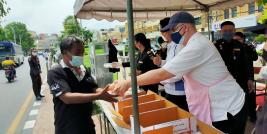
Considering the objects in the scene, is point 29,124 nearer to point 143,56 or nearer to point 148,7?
point 143,56

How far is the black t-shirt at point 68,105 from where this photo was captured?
7.57 feet

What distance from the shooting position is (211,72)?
2307 millimetres

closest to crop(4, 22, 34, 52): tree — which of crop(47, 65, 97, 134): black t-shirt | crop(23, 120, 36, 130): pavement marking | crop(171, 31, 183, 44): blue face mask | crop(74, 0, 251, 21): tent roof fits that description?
crop(23, 120, 36, 130): pavement marking

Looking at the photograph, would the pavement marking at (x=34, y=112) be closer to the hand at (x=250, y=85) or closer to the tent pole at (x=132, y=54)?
the hand at (x=250, y=85)

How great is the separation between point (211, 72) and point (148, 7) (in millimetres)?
4641

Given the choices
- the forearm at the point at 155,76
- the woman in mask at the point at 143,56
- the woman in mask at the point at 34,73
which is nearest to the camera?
the forearm at the point at 155,76

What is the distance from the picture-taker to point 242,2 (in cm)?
596

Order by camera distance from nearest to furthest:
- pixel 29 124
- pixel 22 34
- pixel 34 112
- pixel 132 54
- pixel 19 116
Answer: pixel 132 54 < pixel 29 124 < pixel 19 116 < pixel 34 112 < pixel 22 34

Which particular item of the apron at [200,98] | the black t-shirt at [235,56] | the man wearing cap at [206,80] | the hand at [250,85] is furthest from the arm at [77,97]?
the hand at [250,85]

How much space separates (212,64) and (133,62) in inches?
32.1

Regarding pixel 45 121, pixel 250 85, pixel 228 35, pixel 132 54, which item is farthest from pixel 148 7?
pixel 132 54

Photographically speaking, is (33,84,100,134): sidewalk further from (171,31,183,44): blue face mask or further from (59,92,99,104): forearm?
(171,31,183,44): blue face mask

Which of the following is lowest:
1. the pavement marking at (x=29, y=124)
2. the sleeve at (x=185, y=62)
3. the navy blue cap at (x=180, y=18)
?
the pavement marking at (x=29, y=124)

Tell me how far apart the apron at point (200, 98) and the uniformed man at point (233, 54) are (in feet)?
6.05
